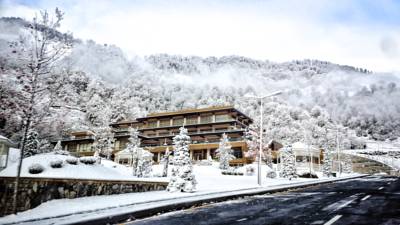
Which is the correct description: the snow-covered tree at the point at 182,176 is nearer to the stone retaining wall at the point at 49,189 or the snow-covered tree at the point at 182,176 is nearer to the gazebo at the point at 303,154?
the stone retaining wall at the point at 49,189

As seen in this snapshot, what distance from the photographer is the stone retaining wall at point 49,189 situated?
12023 millimetres

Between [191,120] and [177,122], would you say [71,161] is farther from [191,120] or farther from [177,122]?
[177,122]

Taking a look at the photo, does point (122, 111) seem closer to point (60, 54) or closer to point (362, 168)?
point (362, 168)

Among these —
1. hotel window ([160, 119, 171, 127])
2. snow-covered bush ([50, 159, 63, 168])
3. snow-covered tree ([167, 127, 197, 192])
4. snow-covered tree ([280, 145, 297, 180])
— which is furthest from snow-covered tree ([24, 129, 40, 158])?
hotel window ([160, 119, 171, 127])

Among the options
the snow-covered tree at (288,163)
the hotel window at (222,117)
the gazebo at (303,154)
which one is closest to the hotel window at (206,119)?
the hotel window at (222,117)

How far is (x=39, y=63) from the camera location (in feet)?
41.9

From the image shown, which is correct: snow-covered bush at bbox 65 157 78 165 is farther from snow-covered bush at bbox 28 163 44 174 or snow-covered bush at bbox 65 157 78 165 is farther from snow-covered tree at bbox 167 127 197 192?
snow-covered tree at bbox 167 127 197 192

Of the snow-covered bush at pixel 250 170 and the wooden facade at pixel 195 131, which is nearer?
the snow-covered bush at pixel 250 170

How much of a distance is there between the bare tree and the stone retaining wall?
6.06 feet

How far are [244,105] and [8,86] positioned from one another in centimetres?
15258

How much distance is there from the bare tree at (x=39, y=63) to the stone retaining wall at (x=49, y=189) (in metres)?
1.85

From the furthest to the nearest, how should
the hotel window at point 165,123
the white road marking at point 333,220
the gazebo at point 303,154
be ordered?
the hotel window at point 165,123, the gazebo at point 303,154, the white road marking at point 333,220

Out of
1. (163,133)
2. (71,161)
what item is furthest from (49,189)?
(163,133)

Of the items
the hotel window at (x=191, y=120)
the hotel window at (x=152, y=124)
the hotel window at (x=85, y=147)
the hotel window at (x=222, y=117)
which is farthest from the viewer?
the hotel window at (x=152, y=124)
